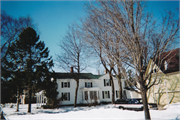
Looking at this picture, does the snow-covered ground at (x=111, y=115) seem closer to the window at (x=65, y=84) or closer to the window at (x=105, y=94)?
the window at (x=65, y=84)

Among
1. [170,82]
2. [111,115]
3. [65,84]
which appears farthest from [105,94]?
[111,115]

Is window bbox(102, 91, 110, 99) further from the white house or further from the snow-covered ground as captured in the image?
the snow-covered ground

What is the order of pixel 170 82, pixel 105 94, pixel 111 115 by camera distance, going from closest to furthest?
pixel 111 115 < pixel 170 82 < pixel 105 94

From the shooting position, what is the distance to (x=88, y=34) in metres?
7.30

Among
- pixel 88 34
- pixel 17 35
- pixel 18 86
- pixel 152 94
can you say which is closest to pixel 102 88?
pixel 152 94

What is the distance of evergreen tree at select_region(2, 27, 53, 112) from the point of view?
1864 cm

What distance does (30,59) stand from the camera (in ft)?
63.2

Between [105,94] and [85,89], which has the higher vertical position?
[85,89]

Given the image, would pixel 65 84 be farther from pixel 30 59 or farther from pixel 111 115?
pixel 111 115

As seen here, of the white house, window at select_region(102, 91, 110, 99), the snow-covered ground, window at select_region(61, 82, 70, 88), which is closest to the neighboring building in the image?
the snow-covered ground

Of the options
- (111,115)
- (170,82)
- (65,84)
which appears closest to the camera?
(111,115)

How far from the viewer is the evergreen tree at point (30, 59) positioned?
18.6 metres

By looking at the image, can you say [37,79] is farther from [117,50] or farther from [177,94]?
[177,94]

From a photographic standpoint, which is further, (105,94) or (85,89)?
(105,94)
